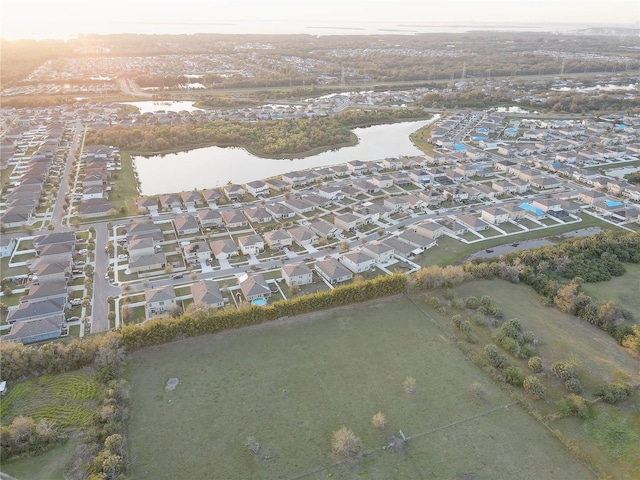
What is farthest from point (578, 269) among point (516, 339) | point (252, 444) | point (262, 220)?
point (252, 444)

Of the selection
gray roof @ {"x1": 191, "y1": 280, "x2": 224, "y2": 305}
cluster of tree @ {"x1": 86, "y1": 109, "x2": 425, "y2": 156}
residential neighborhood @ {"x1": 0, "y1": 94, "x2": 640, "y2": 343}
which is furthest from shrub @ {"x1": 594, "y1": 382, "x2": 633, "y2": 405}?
cluster of tree @ {"x1": 86, "y1": 109, "x2": 425, "y2": 156}

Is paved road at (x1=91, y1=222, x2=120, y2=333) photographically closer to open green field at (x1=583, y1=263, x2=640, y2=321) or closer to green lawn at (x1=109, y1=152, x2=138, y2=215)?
green lawn at (x1=109, y1=152, x2=138, y2=215)

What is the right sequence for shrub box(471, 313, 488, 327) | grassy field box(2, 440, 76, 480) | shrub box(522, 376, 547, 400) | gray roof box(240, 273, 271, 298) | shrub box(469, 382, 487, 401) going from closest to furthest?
grassy field box(2, 440, 76, 480) < shrub box(522, 376, 547, 400) < shrub box(469, 382, 487, 401) < shrub box(471, 313, 488, 327) < gray roof box(240, 273, 271, 298)

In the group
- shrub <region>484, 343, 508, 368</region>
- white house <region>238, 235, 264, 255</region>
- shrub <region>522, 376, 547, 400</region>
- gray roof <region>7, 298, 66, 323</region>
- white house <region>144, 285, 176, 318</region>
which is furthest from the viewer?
white house <region>238, 235, 264, 255</region>

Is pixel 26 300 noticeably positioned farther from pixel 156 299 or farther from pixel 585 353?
pixel 585 353

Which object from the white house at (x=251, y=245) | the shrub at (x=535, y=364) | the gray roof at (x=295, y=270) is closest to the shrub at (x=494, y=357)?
the shrub at (x=535, y=364)

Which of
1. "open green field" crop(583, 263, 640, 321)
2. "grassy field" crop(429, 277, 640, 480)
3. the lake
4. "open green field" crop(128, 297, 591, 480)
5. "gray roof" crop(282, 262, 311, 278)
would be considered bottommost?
the lake

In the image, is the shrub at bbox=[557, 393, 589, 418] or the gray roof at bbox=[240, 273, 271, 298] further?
the gray roof at bbox=[240, 273, 271, 298]
